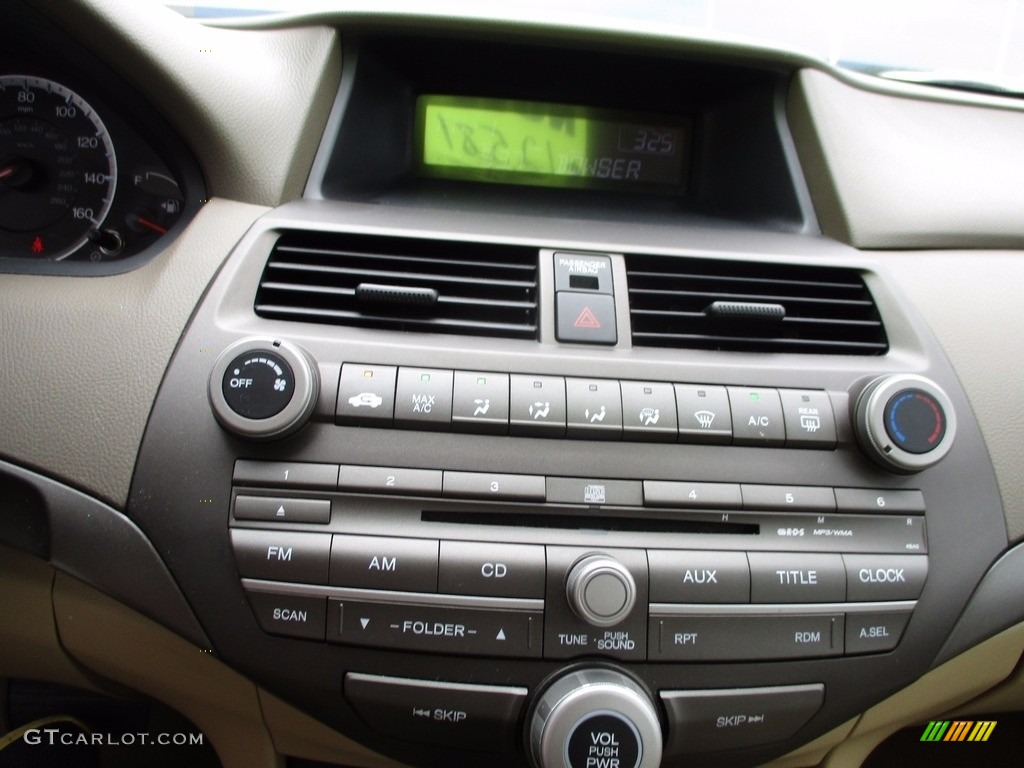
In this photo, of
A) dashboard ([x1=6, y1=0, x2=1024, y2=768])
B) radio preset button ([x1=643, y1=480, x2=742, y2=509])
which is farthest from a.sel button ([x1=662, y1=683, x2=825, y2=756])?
radio preset button ([x1=643, y1=480, x2=742, y2=509])

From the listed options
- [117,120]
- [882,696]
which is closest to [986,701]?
[882,696]

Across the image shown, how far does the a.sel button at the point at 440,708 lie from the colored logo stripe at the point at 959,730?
0.83 metres

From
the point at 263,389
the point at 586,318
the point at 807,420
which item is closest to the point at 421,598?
the point at 263,389

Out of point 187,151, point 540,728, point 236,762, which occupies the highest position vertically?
point 187,151

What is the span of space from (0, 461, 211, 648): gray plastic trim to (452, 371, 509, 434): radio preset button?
38 cm

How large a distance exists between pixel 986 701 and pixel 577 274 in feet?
2.82

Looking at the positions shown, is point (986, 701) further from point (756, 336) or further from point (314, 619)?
point (314, 619)

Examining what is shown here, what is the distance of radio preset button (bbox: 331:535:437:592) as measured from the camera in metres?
0.72

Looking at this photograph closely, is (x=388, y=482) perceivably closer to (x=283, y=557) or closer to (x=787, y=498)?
(x=283, y=557)

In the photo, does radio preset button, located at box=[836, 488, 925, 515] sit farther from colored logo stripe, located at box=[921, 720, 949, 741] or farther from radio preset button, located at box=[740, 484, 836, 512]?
colored logo stripe, located at box=[921, 720, 949, 741]

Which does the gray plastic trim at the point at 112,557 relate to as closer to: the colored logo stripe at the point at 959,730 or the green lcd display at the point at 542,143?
the green lcd display at the point at 542,143

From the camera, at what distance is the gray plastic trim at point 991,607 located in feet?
2.66

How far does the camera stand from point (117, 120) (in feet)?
3.16

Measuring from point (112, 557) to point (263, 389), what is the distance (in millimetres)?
269
